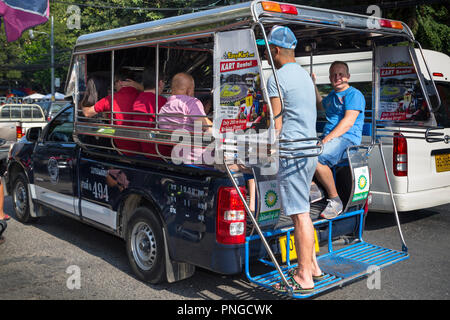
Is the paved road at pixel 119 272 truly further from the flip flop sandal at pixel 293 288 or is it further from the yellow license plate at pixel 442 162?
the yellow license plate at pixel 442 162

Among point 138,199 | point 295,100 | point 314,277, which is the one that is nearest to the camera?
point 295,100

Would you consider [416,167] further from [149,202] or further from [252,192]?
[149,202]

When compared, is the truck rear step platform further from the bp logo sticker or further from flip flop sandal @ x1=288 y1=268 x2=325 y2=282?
the bp logo sticker

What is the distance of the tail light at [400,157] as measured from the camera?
5824 mm

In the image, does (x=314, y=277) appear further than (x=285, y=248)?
No

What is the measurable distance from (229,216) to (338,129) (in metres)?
1.75

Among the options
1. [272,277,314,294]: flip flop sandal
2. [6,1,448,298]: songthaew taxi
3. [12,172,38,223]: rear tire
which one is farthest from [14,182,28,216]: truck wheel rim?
[272,277,314,294]: flip flop sandal

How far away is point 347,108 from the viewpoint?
15.9 feet

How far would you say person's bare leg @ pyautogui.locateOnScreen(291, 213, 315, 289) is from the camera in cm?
367

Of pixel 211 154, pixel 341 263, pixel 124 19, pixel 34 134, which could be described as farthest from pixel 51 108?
pixel 341 263

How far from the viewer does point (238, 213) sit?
360 centimetres

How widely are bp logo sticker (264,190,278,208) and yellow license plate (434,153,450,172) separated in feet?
10.9
